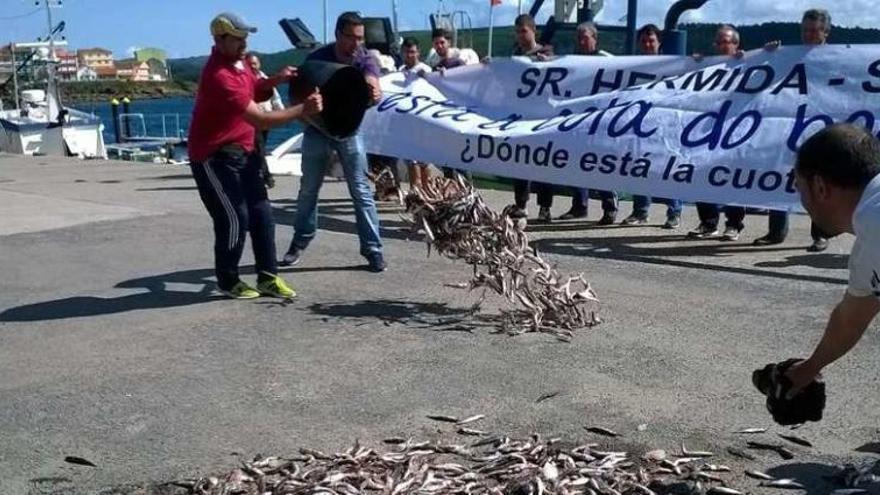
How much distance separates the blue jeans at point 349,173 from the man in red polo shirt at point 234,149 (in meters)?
0.88

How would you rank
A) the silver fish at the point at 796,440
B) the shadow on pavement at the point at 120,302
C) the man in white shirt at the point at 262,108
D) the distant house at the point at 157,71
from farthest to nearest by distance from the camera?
the distant house at the point at 157,71 → the man in white shirt at the point at 262,108 → the shadow on pavement at the point at 120,302 → the silver fish at the point at 796,440

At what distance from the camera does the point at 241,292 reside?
7.93 meters

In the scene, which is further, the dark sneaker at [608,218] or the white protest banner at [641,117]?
the dark sneaker at [608,218]

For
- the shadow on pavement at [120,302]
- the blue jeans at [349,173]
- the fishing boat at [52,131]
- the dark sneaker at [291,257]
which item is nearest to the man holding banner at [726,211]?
the blue jeans at [349,173]

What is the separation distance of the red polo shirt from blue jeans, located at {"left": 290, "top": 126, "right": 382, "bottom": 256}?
1.17 metres

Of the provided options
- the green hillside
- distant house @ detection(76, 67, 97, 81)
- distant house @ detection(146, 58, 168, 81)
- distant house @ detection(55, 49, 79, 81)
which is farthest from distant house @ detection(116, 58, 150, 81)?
the green hillside

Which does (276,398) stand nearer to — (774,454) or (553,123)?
(774,454)

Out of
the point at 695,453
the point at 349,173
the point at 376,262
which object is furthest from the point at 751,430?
the point at 349,173

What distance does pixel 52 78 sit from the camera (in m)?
36.8

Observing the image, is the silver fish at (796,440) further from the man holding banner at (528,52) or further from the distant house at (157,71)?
the distant house at (157,71)

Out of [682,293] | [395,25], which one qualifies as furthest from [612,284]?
[395,25]

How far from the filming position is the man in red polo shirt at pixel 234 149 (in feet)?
23.8

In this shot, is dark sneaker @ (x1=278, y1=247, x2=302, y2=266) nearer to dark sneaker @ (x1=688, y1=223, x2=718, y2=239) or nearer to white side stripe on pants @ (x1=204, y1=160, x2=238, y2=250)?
white side stripe on pants @ (x1=204, y1=160, x2=238, y2=250)

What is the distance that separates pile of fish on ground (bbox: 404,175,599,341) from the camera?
696 centimetres
